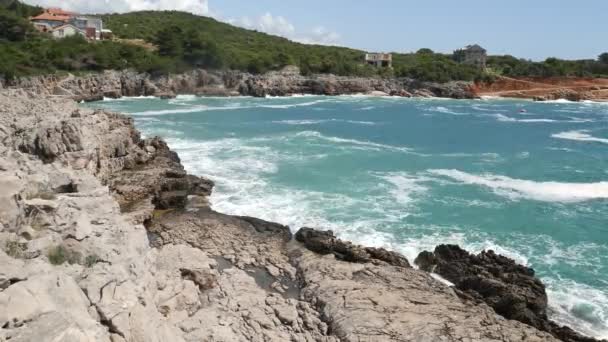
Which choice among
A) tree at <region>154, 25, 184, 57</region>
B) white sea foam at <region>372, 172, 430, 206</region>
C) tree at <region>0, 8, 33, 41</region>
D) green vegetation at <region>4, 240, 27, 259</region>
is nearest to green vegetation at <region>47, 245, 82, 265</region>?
green vegetation at <region>4, 240, 27, 259</region>

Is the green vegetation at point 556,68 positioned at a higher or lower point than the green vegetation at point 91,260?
higher

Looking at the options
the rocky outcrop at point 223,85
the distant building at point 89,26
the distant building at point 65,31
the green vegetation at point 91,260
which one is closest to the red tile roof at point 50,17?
the distant building at point 89,26

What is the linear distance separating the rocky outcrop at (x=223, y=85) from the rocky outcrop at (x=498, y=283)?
2170 inches

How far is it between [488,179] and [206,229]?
710 inches

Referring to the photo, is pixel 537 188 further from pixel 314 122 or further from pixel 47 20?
pixel 47 20

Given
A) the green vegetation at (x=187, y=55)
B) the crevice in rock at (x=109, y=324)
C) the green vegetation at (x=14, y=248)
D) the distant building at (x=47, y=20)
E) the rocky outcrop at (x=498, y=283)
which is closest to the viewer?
the crevice in rock at (x=109, y=324)

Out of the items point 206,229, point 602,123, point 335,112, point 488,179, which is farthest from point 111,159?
Answer: point 602,123

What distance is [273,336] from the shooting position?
488 inches

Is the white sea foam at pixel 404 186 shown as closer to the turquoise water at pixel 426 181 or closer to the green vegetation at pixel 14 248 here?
the turquoise water at pixel 426 181

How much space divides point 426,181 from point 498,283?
14090mm

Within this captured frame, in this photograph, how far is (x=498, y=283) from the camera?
1595cm

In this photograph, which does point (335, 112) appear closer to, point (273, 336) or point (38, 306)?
point (273, 336)

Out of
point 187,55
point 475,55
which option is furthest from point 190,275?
point 475,55

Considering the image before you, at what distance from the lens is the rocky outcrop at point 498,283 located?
47.8 feet
